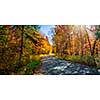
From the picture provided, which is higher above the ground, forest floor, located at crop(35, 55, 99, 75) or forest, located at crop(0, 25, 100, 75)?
forest, located at crop(0, 25, 100, 75)

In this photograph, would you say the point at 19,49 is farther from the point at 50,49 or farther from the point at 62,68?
the point at 62,68

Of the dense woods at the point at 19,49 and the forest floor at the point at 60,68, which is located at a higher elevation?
the dense woods at the point at 19,49

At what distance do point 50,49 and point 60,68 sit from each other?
8.1 inches

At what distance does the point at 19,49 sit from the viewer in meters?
1.93

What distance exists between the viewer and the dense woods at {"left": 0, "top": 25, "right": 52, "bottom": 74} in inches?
75.3

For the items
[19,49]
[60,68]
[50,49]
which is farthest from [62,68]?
[19,49]

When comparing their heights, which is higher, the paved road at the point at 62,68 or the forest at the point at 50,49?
the forest at the point at 50,49

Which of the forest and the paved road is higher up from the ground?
the forest

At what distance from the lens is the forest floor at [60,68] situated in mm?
1905

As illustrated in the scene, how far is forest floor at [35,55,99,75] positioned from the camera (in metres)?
1.91
